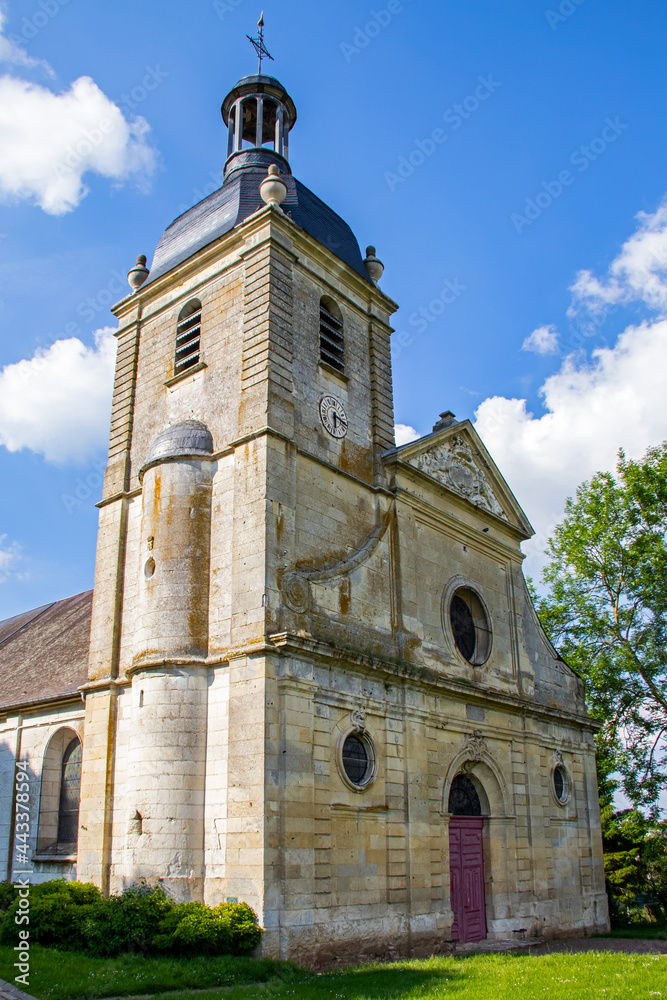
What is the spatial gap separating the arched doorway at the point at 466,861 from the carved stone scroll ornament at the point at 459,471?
5.54 m

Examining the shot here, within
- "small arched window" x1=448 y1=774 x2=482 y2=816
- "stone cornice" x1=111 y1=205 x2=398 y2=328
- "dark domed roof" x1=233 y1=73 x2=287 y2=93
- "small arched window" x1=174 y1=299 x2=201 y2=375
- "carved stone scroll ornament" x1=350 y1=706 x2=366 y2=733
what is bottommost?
"small arched window" x1=448 y1=774 x2=482 y2=816

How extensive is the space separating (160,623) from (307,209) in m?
8.57

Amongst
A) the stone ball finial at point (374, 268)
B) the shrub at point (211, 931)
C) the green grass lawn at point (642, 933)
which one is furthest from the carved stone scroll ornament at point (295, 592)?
the green grass lawn at point (642, 933)

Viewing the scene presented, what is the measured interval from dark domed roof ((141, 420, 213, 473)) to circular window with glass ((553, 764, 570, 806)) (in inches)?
398

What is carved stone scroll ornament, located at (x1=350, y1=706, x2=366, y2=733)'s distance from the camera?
38.4 ft

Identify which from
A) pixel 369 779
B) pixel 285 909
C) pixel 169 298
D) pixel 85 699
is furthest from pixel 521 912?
Answer: pixel 169 298

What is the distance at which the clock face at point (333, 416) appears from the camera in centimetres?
1384

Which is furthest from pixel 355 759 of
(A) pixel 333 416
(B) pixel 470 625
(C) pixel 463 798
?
(A) pixel 333 416

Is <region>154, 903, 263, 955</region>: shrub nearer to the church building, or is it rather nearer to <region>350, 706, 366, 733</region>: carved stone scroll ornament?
the church building

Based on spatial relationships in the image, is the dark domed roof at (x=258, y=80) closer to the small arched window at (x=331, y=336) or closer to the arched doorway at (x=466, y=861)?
the small arched window at (x=331, y=336)

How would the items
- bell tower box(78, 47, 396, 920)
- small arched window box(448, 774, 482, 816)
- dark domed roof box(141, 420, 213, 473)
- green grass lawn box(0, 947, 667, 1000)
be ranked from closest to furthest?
1. green grass lawn box(0, 947, 667, 1000)
2. bell tower box(78, 47, 396, 920)
3. dark domed roof box(141, 420, 213, 473)
4. small arched window box(448, 774, 482, 816)

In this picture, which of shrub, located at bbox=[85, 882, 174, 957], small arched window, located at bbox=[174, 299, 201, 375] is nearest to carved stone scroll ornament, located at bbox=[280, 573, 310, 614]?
shrub, located at bbox=[85, 882, 174, 957]

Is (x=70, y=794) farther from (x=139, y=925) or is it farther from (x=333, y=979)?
(x=333, y=979)

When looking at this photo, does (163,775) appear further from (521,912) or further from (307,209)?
(307,209)
